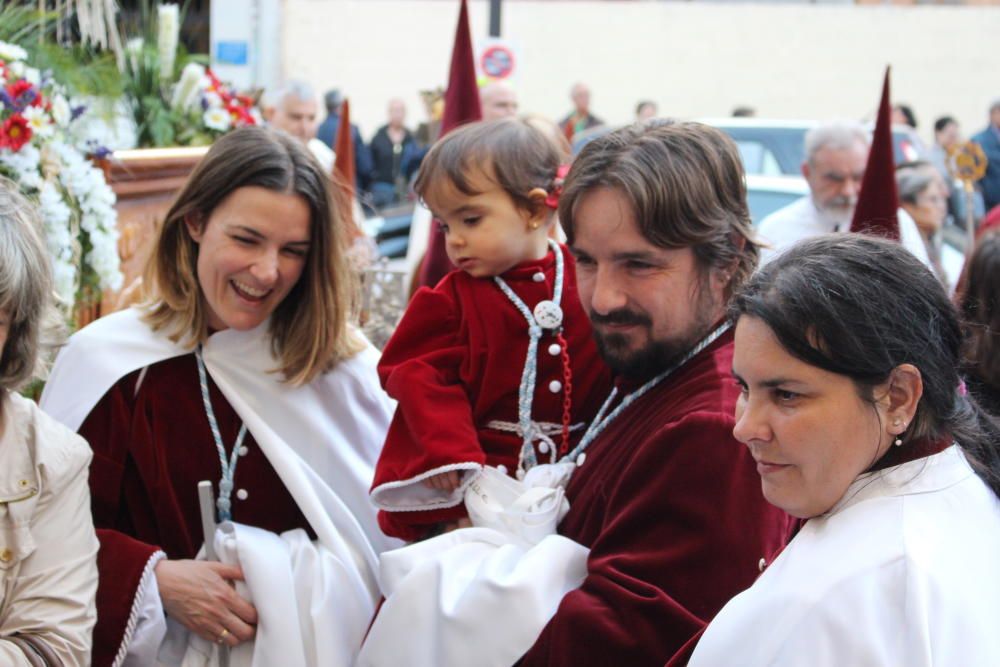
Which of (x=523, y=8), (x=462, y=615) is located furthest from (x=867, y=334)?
(x=523, y=8)

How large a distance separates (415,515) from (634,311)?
801mm

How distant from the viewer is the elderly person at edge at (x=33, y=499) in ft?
8.18

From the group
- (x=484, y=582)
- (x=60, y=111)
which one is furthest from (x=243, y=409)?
(x=60, y=111)

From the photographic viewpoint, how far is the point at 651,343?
2.55 meters

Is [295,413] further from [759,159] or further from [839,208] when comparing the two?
[759,159]

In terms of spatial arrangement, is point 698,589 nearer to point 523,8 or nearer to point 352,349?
point 352,349

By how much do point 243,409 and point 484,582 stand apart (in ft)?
3.19

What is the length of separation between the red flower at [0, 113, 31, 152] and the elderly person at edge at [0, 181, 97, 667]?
1.08 meters

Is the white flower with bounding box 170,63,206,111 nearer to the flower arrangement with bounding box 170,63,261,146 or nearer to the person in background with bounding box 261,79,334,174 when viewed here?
the flower arrangement with bounding box 170,63,261,146

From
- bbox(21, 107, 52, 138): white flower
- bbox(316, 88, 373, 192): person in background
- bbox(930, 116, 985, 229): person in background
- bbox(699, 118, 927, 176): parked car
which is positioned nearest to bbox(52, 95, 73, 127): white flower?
bbox(21, 107, 52, 138): white flower

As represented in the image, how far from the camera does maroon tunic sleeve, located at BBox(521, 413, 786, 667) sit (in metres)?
2.29

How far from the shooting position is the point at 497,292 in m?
3.09

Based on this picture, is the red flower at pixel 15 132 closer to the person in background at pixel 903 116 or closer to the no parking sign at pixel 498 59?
the no parking sign at pixel 498 59

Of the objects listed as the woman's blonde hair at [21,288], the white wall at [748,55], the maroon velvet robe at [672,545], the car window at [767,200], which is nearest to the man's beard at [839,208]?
the car window at [767,200]
